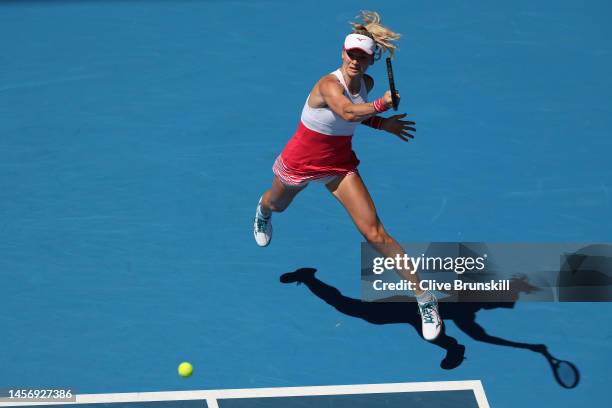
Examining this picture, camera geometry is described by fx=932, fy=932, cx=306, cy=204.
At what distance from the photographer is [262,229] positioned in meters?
8.51

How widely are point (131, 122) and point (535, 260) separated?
4434mm

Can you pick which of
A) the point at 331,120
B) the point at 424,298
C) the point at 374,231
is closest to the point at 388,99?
the point at 331,120

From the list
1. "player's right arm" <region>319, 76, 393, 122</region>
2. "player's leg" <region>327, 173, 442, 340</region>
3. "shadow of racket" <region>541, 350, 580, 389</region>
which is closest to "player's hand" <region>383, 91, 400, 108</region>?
"player's right arm" <region>319, 76, 393, 122</region>

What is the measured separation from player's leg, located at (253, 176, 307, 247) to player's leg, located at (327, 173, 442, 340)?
417mm

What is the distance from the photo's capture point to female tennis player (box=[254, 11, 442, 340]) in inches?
275

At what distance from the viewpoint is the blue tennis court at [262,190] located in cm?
760

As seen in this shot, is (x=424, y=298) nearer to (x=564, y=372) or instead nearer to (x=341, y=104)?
(x=564, y=372)

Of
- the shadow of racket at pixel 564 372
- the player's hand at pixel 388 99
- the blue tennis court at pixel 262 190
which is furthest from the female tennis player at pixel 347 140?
the shadow of racket at pixel 564 372

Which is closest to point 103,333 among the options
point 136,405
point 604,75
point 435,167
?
point 136,405

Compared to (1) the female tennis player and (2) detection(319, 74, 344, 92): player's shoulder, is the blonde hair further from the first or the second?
(2) detection(319, 74, 344, 92): player's shoulder

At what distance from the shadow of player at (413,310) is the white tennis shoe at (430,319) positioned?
241mm

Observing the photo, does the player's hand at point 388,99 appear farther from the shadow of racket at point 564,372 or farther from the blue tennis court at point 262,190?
the shadow of racket at point 564,372

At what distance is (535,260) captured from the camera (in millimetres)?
8602

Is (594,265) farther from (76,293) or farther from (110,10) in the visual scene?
(110,10)
